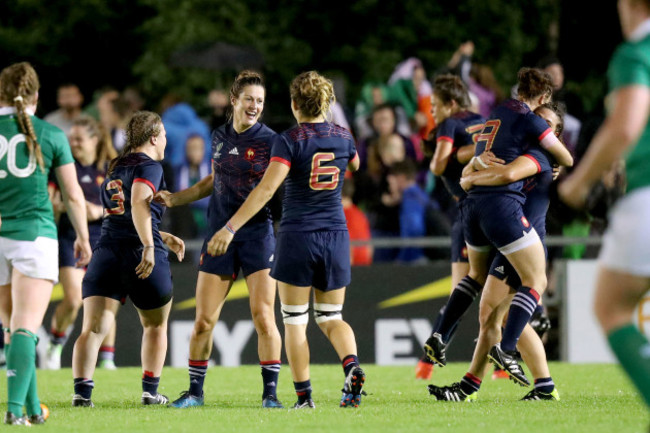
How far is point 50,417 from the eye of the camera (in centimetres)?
800

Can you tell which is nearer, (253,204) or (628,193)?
(628,193)

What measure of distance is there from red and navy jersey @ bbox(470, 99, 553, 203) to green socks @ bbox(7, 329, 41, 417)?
336 centimetres

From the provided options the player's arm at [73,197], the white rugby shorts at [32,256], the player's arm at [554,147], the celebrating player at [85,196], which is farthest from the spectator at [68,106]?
the white rugby shorts at [32,256]

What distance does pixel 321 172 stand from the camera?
27.1ft

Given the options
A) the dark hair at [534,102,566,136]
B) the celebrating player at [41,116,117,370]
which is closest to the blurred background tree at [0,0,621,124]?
the celebrating player at [41,116,117,370]

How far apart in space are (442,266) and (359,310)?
3.32ft

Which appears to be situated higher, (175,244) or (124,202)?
(124,202)

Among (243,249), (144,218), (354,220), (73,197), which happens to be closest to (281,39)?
(354,220)

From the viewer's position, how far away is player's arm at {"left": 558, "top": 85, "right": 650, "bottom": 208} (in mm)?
5371

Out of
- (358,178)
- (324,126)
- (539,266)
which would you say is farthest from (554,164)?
(358,178)

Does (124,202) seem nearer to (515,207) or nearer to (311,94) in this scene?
(311,94)

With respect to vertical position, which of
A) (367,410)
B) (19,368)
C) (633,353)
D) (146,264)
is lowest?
(367,410)

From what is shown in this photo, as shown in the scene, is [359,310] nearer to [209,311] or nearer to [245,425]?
[209,311]

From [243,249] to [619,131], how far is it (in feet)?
12.6
